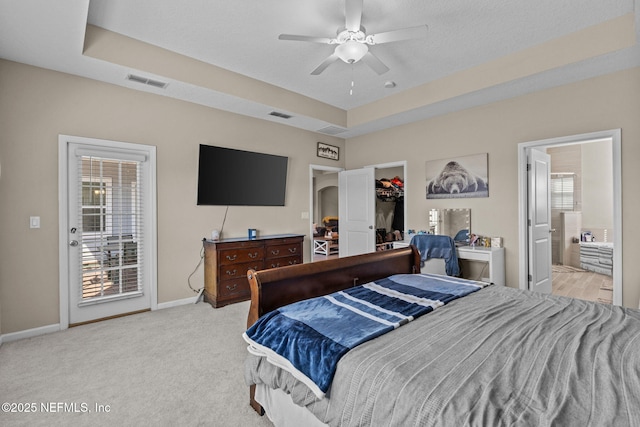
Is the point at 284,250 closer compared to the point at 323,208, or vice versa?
the point at 284,250

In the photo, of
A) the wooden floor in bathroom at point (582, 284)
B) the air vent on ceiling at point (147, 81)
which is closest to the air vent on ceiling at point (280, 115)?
the air vent on ceiling at point (147, 81)

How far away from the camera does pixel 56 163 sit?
317 cm

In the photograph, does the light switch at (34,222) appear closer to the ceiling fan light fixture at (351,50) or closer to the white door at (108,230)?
the white door at (108,230)

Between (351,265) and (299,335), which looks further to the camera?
(351,265)

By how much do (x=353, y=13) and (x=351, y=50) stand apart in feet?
1.11

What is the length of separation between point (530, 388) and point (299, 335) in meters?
0.91

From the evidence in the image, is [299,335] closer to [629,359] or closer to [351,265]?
[351,265]

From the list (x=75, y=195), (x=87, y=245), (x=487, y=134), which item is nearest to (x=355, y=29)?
(x=487, y=134)

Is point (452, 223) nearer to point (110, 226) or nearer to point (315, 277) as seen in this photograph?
point (315, 277)

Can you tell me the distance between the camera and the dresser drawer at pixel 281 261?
4387mm

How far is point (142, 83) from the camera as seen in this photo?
3469 millimetres

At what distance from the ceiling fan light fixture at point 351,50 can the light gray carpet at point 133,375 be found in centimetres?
276

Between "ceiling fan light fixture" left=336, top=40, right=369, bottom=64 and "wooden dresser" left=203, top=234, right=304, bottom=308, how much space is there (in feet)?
8.35

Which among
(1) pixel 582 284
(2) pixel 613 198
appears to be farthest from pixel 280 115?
(1) pixel 582 284
